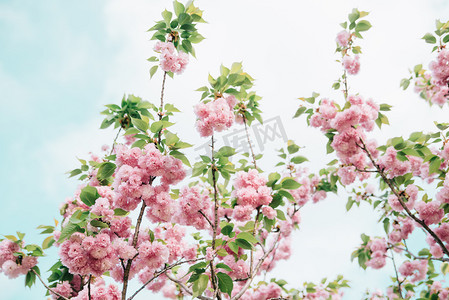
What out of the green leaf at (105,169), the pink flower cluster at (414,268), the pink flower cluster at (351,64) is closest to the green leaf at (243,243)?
the green leaf at (105,169)

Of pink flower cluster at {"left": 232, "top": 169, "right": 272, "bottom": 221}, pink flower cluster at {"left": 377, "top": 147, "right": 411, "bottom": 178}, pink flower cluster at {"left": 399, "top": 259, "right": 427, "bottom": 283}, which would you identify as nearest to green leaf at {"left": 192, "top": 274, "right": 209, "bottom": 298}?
pink flower cluster at {"left": 232, "top": 169, "right": 272, "bottom": 221}

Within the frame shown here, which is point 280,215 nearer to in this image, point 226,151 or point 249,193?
point 249,193

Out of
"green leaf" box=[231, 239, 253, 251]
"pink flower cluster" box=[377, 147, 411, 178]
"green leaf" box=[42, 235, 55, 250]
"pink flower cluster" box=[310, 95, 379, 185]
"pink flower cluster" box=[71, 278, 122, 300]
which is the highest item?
"pink flower cluster" box=[310, 95, 379, 185]

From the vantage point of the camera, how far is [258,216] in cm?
263

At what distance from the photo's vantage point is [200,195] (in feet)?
7.97

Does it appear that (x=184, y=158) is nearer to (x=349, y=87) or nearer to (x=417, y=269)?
(x=349, y=87)

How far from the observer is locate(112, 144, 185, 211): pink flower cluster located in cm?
199

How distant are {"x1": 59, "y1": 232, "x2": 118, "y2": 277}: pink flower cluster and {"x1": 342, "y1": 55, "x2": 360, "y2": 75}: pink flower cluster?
334 centimetres

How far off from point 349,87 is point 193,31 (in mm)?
2017

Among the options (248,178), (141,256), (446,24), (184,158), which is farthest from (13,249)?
(446,24)

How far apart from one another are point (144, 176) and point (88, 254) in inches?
23.3

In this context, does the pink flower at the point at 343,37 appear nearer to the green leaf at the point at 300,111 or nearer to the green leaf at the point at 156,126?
the green leaf at the point at 300,111

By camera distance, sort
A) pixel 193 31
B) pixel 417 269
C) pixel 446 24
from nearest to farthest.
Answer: pixel 193 31 < pixel 446 24 < pixel 417 269

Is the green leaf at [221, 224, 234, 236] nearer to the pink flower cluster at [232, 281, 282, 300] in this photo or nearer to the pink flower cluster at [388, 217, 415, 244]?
the pink flower cluster at [232, 281, 282, 300]
